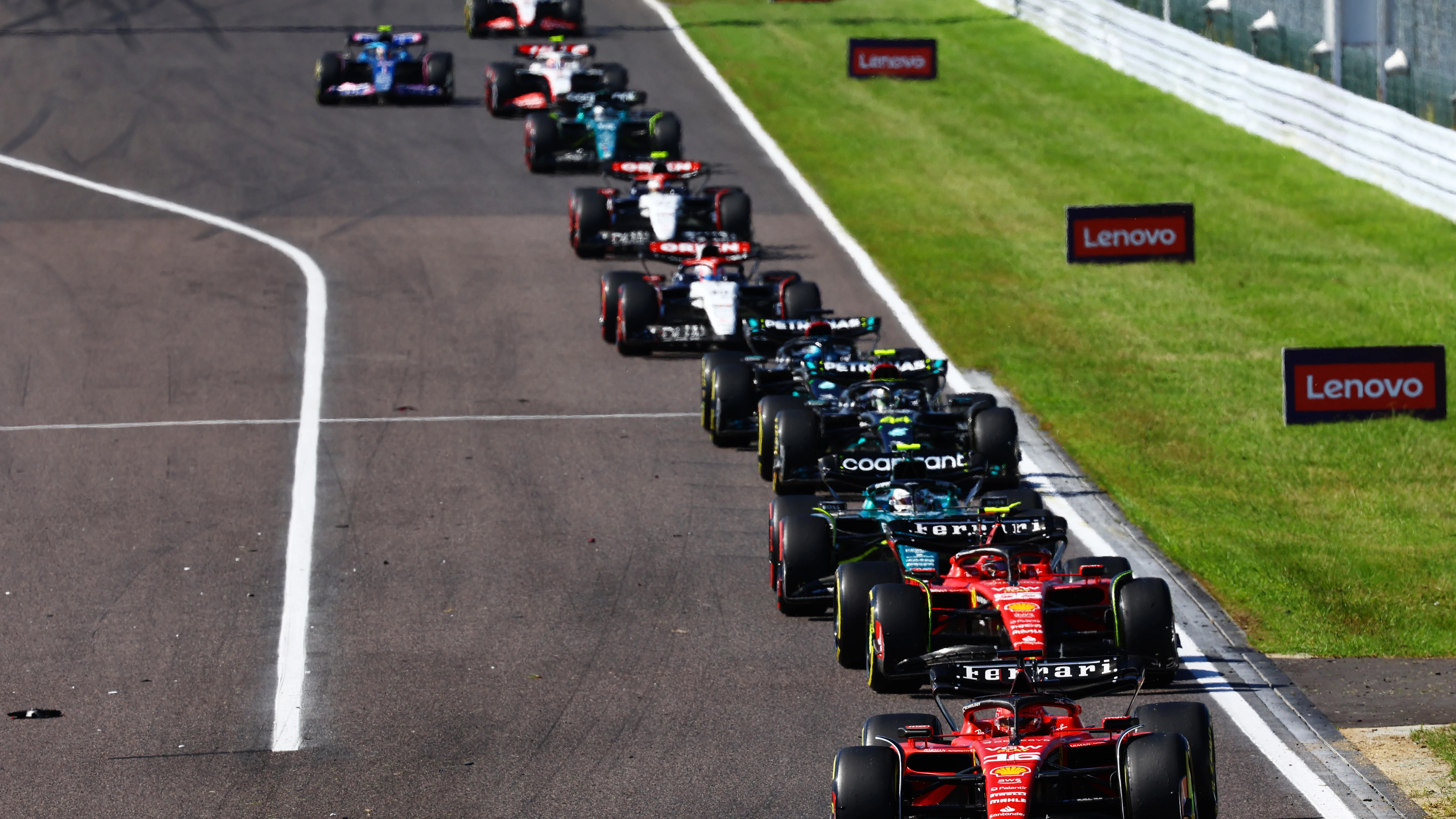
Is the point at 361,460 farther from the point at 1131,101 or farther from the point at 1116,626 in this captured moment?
the point at 1131,101

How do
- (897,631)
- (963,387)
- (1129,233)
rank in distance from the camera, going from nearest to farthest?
(897,631), (963,387), (1129,233)

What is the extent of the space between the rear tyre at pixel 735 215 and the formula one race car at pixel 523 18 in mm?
15478

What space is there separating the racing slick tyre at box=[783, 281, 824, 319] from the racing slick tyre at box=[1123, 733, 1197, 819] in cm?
1061

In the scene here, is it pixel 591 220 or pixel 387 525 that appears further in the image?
pixel 591 220

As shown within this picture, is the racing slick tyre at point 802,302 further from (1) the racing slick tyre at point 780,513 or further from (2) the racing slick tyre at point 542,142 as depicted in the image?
(2) the racing slick tyre at point 542,142

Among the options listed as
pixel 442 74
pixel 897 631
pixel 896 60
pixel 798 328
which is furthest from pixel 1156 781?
pixel 896 60

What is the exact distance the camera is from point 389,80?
3247cm

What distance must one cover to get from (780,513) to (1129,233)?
11.5 m

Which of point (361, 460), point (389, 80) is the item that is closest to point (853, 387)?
point (361, 460)

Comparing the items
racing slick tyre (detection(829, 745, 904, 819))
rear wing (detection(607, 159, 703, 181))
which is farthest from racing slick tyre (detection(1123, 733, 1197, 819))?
rear wing (detection(607, 159, 703, 181))

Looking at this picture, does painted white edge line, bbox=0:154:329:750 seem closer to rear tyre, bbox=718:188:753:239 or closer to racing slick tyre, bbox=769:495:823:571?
racing slick tyre, bbox=769:495:823:571

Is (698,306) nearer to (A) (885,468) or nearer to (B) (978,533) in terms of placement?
(A) (885,468)

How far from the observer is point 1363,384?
17.4m

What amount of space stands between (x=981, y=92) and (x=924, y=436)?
19.9 m
